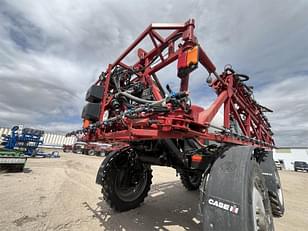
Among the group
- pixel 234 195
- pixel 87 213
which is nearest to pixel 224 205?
pixel 234 195

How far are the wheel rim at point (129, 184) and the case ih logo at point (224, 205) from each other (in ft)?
8.17

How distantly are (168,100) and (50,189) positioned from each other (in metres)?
5.07

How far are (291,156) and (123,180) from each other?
44.4 metres

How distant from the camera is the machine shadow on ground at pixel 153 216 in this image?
3.10 m

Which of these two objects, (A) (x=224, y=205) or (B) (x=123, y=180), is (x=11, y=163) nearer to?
(B) (x=123, y=180)

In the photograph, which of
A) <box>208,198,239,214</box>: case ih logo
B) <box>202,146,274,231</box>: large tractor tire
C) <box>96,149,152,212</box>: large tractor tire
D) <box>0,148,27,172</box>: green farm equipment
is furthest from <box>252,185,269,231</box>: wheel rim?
<box>0,148,27,172</box>: green farm equipment

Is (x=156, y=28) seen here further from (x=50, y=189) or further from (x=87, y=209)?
(x=50, y=189)

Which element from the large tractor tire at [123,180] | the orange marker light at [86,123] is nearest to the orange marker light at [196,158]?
the large tractor tire at [123,180]

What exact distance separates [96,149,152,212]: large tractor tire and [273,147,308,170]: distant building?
4092 cm

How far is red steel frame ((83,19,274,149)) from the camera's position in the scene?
183 centimetres

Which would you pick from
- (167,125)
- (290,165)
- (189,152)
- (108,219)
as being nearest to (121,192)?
(108,219)

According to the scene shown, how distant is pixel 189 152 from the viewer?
3.27 meters

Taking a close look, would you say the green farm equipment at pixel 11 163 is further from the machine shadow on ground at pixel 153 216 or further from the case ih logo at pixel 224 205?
the case ih logo at pixel 224 205

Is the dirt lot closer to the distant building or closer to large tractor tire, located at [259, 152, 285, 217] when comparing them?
large tractor tire, located at [259, 152, 285, 217]
